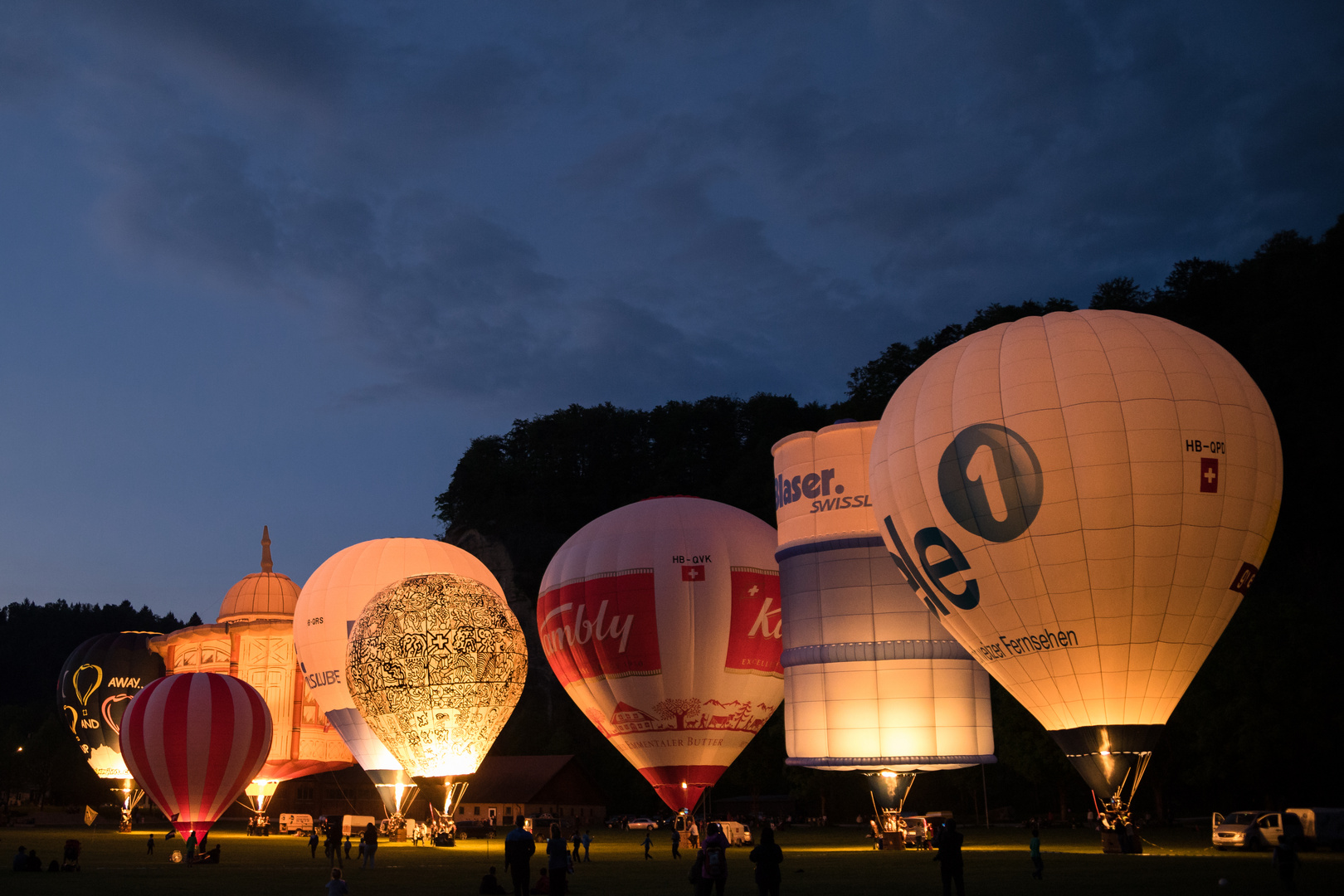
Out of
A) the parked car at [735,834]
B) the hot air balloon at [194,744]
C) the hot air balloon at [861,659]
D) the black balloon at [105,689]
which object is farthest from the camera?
the black balloon at [105,689]

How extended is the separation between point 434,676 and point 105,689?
27758 mm

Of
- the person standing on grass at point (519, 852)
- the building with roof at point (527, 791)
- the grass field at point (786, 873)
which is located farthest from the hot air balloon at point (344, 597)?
the person standing on grass at point (519, 852)

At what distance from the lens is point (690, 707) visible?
27750 millimetres

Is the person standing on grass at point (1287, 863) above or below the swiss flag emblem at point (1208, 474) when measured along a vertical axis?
below

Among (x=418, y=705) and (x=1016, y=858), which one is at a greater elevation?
(x=418, y=705)

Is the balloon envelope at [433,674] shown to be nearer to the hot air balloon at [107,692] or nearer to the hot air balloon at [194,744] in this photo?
the hot air balloon at [194,744]

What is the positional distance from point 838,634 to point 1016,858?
536cm

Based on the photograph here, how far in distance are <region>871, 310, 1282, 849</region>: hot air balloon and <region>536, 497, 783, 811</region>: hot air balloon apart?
26.9 ft

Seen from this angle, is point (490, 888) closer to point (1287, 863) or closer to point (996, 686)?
point (1287, 863)

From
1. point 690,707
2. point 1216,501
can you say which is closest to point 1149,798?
point 690,707

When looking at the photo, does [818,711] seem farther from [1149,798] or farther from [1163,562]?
[1149,798]

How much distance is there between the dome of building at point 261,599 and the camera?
44625 millimetres

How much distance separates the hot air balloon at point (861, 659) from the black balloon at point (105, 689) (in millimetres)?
34173

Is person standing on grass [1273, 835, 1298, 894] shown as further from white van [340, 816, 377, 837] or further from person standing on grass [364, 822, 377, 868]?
white van [340, 816, 377, 837]
